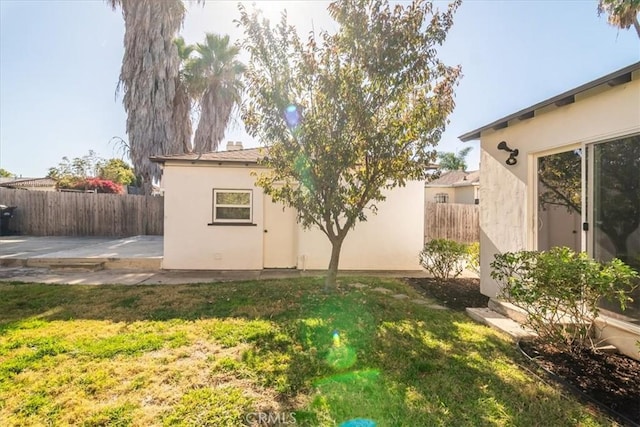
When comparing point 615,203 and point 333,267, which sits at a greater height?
point 615,203

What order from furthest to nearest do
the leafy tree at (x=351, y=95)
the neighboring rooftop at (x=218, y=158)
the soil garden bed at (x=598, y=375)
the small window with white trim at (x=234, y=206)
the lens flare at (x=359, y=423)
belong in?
the small window with white trim at (x=234, y=206)
the neighboring rooftop at (x=218, y=158)
the leafy tree at (x=351, y=95)
the soil garden bed at (x=598, y=375)
the lens flare at (x=359, y=423)

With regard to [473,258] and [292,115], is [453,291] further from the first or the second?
[292,115]

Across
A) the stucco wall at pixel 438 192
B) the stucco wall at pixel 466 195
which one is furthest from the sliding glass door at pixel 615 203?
the stucco wall at pixel 438 192

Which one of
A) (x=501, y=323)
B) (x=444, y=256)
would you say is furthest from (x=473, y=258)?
(x=501, y=323)

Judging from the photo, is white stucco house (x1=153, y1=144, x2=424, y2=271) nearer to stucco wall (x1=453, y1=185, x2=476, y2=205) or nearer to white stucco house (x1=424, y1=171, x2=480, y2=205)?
white stucco house (x1=424, y1=171, x2=480, y2=205)

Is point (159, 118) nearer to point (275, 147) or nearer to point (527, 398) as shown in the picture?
point (275, 147)

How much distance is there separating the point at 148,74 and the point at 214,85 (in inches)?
147

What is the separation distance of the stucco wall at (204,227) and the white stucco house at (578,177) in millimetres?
5777

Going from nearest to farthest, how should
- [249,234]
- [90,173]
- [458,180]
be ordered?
→ [249,234], [90,173], [458,180]

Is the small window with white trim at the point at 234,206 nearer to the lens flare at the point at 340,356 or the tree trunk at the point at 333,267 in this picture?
the tree trunk at the point at 333,267

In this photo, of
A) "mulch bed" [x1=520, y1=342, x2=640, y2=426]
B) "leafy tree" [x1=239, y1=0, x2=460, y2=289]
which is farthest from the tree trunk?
"mulch bed" [x1=520, y1=342, x2=640, y2=426]

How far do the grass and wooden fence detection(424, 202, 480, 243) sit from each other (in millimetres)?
9948

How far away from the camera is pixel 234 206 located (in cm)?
847

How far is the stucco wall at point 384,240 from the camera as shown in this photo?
8.51 meters
